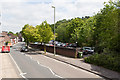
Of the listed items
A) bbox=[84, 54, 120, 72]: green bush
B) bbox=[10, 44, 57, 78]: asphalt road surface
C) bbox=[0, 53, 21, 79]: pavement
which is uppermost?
bbox=[84, 54, 120, 72]: green bush

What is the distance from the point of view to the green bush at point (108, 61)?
12.8m

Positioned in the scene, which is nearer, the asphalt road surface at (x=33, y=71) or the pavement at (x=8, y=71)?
the asphalt road surface at (x=33, y=71)

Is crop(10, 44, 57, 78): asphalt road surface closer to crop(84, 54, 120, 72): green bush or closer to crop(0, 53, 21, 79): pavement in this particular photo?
crop(0, 53, 21, 79): pavement

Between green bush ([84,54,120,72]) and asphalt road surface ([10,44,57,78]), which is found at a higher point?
green bush ([84,54,120,72])

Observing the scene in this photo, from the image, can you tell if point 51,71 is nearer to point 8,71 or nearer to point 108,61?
point 8,71

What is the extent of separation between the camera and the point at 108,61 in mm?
14039

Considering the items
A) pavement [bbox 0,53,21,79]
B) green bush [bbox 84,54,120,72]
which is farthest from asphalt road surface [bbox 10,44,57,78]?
green bush [bbox 84,54,120,72]

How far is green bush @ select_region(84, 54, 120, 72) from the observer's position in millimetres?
12844

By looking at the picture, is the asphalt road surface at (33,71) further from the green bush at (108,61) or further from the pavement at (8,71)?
the green bush at (108,61)

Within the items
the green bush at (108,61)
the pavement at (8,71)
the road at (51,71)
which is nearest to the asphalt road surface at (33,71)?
the road at (51,71)

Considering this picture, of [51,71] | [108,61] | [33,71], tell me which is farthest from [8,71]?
[108,61]

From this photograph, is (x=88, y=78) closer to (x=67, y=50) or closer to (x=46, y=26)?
(x=67, y=50)

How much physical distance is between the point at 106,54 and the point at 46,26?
54.8 feet

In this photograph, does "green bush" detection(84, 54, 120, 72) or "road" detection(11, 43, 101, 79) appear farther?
"green bush" detection(84, 54, 120, 72)
